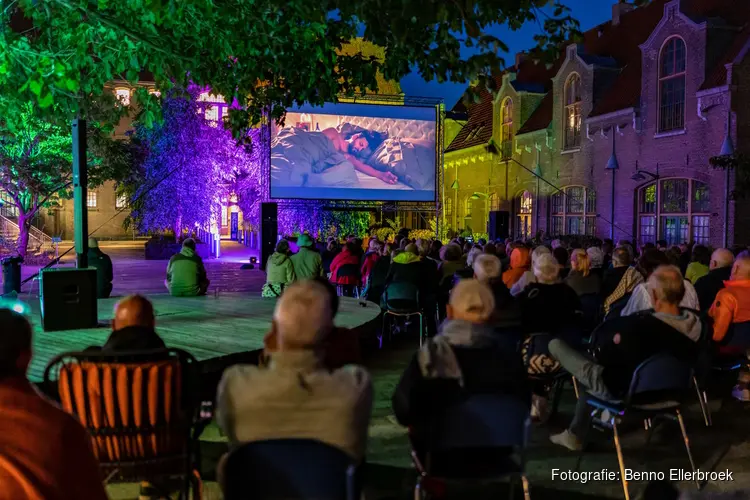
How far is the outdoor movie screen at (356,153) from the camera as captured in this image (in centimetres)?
2170

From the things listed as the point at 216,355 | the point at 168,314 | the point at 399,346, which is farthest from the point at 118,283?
the point at 216,355

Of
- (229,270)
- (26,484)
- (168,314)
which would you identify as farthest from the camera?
(229,270)

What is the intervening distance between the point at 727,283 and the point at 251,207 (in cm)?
2700

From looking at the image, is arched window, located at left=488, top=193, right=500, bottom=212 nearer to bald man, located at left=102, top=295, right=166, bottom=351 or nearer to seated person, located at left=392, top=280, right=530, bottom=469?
seated person, located at left=392, top=280, right=530, bottom=469

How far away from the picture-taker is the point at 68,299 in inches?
305

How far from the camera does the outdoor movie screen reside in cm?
2170

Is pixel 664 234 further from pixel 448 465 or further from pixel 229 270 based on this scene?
pixel 448 465

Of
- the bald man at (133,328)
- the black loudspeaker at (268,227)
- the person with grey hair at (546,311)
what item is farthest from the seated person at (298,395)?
the black loudspeaker at (268,227)

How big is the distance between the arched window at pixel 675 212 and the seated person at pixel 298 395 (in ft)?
55.8

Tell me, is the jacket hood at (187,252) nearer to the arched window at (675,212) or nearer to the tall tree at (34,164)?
the tall tree at (34,164)

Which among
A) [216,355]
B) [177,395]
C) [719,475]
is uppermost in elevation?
[177,395]

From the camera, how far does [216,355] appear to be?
21.2 feet

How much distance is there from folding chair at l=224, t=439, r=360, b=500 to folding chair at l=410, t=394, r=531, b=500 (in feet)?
2.81

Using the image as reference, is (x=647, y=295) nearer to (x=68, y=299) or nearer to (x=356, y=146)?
(x=68, y=299)
